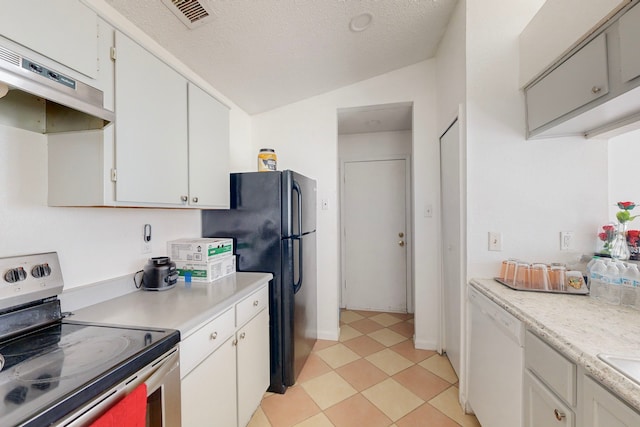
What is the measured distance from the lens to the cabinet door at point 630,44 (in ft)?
3.26

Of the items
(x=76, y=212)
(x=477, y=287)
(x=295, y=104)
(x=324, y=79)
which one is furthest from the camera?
(x=295, y=104)

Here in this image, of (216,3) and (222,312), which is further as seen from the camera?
(216,3)

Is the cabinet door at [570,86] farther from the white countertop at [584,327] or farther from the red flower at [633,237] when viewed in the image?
the white countertop at [584,327]

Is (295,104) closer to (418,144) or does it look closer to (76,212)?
(418,144)

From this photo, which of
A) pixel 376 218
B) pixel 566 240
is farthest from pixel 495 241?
pixel 376 218

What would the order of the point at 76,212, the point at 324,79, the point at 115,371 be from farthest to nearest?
the point at 324,79
the point at 76,212
the point at 115,371

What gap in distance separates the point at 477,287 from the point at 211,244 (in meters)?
1.65

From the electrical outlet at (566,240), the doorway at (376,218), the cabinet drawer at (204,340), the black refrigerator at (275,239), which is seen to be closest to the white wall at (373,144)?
the doorway at (376,218)

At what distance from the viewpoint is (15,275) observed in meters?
0.99

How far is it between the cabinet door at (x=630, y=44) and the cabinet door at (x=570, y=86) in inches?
2.9

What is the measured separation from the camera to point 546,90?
147 centimetres

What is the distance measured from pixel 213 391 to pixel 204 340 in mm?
277

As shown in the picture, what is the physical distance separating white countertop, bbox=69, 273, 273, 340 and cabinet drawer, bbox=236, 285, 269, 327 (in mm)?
44

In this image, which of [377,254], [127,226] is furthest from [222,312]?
[377,254]
